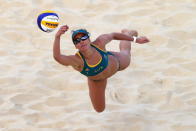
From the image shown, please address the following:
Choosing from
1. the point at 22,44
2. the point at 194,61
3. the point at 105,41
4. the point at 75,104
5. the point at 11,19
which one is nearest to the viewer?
the point at 105,41

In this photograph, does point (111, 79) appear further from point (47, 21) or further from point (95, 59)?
point (47, 21)

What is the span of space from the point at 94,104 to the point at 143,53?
1817mm

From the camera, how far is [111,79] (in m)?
6.26

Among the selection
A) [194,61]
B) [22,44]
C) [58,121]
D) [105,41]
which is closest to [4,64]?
[22,44]

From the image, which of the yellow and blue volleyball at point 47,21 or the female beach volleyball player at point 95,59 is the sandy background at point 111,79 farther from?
the yellow and blue volleyball at point 47,21

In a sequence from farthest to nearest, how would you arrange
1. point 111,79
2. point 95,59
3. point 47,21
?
point 111,79 → point 95,59 → point 47,21

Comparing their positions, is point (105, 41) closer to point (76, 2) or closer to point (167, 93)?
point (167, 93)

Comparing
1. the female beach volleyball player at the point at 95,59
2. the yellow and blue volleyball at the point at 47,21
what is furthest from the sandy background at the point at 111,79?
the yellow and blue volleyball at the point at 47,21

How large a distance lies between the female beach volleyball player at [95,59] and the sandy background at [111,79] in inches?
16.7

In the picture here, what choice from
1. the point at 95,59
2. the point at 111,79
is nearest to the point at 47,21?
the point at 95,59

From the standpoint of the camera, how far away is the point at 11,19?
7.68 m

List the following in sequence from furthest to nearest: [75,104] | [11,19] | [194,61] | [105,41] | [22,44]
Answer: [11,19]
[22,44]
[194,61]
[75,104]
[105,41]

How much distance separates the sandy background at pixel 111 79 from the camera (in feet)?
17.5

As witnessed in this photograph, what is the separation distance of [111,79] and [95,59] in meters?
1.40
